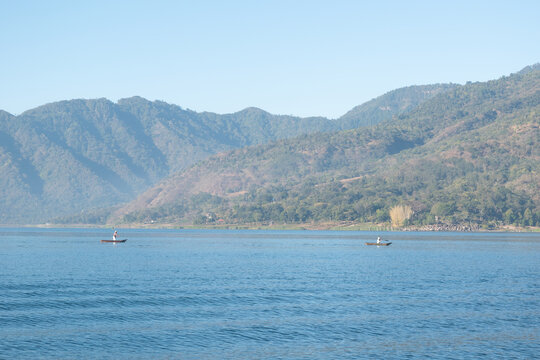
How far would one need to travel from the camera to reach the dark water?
54.0 metres

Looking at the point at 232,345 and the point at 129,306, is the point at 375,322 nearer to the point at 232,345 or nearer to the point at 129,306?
the point at 232,345

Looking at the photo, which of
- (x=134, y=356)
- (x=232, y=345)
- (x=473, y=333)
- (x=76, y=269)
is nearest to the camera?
(x=134, y=356)

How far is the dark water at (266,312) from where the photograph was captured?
177 ft

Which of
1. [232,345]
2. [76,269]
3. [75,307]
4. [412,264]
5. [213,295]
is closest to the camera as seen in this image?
[232,345]

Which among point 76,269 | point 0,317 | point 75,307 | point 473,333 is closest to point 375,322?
point 473,333

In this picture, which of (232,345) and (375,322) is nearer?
(232,345)

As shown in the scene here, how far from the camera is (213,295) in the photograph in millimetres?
82062

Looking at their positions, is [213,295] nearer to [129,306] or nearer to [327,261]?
[129,306]

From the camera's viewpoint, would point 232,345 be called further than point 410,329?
No

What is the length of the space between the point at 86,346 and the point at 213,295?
28995 mm

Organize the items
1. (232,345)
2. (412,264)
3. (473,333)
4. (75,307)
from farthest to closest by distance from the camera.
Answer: (412,264), (75,307), (473,333), (232,345)

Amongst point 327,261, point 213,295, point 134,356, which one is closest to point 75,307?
point 213,295

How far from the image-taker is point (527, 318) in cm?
6706

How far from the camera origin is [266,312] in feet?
230
